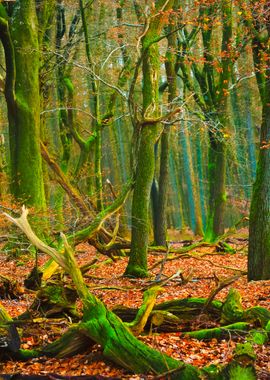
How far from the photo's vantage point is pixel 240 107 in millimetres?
26672

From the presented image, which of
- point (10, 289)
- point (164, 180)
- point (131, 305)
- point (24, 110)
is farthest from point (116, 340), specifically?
point (164, 180)

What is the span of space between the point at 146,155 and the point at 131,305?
12.4 feet

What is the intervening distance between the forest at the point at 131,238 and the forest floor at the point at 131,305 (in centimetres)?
2

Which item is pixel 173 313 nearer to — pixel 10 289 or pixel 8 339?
pixel 8 339

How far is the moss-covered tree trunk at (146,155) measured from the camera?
10.6 metres

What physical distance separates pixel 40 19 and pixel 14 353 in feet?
45.7

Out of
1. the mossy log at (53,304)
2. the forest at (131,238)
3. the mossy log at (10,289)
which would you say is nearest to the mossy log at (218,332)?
the forest at (131,238)

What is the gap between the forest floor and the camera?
518 centimetres

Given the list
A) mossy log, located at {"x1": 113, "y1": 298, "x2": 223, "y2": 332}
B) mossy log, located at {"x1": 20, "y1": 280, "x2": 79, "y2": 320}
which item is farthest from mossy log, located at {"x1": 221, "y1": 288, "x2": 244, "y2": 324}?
mossy log, located at {"x1": 20, "y1": 280, "x2": 79, "y2": 320}

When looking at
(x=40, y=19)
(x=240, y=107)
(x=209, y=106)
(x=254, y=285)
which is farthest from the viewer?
(x=240, y=107)

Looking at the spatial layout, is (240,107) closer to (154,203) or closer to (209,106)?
(209,106)

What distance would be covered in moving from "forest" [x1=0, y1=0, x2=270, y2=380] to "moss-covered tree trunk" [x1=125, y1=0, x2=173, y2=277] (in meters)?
0.03

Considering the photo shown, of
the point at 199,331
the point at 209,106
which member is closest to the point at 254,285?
the point at 199,331

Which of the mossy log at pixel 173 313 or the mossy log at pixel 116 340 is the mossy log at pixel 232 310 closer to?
the mossy log at pixel 173 313
